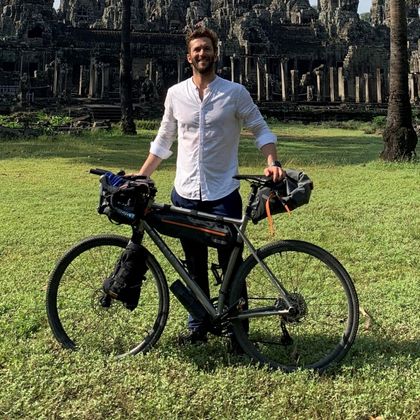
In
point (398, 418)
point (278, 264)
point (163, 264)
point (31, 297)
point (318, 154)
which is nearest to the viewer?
point (398, 418)

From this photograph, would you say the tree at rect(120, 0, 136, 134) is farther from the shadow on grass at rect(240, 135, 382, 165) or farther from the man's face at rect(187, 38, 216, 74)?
the man's face at rect(187, 38, 216, 74)

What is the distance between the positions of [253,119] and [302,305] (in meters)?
1.10

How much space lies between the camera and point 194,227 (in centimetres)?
316

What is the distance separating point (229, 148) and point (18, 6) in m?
44.1

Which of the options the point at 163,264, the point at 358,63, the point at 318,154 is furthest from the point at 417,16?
the point at 163,264

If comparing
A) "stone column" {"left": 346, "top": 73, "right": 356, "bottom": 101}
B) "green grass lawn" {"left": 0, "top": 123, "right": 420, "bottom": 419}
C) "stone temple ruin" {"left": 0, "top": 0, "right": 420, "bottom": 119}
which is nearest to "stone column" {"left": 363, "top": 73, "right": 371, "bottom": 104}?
"stone temple ruin" {"left": 0, "top": 0, "right": 420, "bottom": 119}

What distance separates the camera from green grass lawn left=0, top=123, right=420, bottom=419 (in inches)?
108

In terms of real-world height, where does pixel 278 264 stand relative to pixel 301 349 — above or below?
above

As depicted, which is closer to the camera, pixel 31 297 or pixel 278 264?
pixel 278 264

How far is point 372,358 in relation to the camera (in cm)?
325

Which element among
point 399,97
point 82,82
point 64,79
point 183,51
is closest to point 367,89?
point 183,51

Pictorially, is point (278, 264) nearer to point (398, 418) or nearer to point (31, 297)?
point (398, 418)

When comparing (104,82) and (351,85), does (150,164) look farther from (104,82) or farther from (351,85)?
(351,85)

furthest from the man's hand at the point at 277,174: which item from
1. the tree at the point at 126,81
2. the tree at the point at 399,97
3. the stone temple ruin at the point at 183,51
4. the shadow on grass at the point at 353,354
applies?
the stone temple ruin at the point at 183,51
